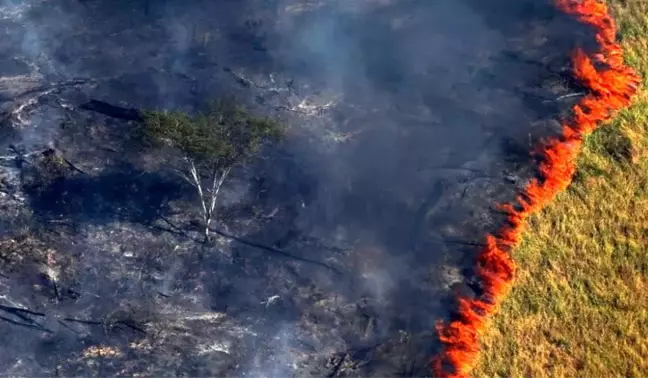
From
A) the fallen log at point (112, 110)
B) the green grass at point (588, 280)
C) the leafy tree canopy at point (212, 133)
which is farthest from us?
the fallen log at point (112, 110)

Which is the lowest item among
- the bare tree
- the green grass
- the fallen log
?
the green grass

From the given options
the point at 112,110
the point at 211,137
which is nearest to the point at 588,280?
the point at 211,137

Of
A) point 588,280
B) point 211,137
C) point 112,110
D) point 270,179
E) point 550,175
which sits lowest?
point 588,280

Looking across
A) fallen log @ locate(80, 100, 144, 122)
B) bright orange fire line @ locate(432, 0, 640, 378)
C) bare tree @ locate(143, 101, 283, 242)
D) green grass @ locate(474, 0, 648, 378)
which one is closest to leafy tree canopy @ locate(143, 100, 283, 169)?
bare tree @ locate(143, 101, 283, 242)

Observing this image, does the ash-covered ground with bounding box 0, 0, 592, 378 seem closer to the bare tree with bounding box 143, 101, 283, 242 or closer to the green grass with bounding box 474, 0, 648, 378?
the bare tree with bounding box 143, 101, 283, 242

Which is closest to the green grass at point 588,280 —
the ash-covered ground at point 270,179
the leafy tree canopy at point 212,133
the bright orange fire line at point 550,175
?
the bright orange fire line at point 550,175

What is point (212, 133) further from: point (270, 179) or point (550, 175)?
point (550, 175)

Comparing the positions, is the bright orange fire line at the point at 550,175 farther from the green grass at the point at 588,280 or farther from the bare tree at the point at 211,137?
the bare tree at the point at 211,137
